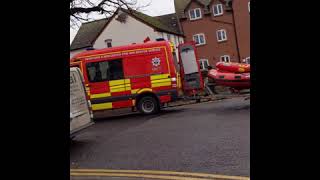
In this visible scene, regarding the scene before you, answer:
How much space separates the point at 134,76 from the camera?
635 inches

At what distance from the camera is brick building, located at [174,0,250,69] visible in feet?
144

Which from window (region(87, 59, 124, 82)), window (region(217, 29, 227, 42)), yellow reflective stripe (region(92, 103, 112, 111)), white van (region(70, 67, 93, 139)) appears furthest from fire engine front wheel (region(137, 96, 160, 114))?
window (region(217, 29, 227, 42))

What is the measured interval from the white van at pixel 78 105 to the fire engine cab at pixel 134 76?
17.4ft

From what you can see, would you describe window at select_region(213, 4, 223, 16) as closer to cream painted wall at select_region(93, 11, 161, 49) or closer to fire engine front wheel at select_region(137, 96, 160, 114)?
cream painted wall at select_region(93, 11, 161, 49)

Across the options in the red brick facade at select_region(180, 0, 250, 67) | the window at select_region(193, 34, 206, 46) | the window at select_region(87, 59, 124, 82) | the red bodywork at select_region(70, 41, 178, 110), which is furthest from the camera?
the window at select_region(193, 34, 206, 46)

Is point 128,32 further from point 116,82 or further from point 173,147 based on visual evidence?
point 173,147

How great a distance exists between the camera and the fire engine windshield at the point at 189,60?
16.1 meters

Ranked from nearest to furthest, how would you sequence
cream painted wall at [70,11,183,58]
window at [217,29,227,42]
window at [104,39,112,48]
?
cream painted wall at [70,11,183,58]
window at [104,39,112,48]
window at [217,29,227,42]

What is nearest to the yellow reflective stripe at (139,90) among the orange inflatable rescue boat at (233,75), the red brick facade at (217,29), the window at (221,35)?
the orange inflatable rescue boat at (233,75)

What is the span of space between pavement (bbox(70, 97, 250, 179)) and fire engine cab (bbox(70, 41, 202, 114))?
97.3 inches
